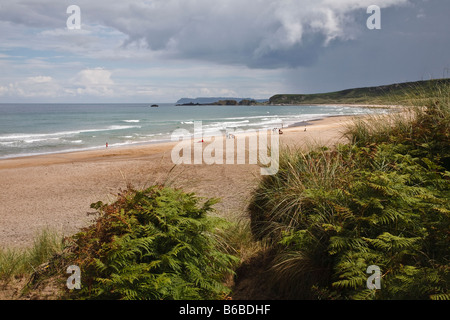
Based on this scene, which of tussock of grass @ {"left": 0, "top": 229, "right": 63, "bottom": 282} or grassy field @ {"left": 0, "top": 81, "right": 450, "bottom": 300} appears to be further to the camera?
tussock of grass @ {"left": 0, "top": 229, "right": 63, "bottom": 282}

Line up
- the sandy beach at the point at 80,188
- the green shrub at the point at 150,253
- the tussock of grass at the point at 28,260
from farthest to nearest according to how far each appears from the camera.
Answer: the sandy beach at the point at 80,188 → the tussock of grass at the point at 28,260 → the green shrub at the point at 150,253

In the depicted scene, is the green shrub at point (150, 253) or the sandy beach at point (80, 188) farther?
the sandy beach at point (80, 188)

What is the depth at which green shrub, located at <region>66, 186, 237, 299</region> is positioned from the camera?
302 centimetres

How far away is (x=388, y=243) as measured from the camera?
11.0 ft

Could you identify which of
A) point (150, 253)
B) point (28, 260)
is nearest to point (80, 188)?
point (28, 260)

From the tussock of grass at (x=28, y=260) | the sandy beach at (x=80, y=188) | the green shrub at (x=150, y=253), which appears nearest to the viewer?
the green shrub at (x=150, y=253)

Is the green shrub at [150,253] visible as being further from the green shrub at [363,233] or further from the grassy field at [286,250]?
the green shrub at [363,233]

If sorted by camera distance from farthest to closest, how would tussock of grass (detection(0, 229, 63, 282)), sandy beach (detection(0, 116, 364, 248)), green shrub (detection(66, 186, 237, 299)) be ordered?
sandy beach (detection(0, 116, 364, 248)) < tussock of grass (detection(0, 229, 63, 282)) < green shrub (detection(66, 186, 237, 299))

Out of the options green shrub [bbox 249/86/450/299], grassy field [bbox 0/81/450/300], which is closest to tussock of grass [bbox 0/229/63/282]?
grassy field [bbox 0/81/450/300]

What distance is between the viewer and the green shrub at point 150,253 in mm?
3023

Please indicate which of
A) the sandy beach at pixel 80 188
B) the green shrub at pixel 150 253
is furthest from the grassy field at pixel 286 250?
the sandy beach at pixel 80 188

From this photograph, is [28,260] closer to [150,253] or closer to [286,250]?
[150,253]

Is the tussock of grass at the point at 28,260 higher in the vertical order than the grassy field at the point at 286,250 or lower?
lower

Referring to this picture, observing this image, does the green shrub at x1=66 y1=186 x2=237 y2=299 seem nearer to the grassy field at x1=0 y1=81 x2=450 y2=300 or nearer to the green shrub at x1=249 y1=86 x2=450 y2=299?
the grassy field at x1=0 y1=81 x2=450 y2=300
